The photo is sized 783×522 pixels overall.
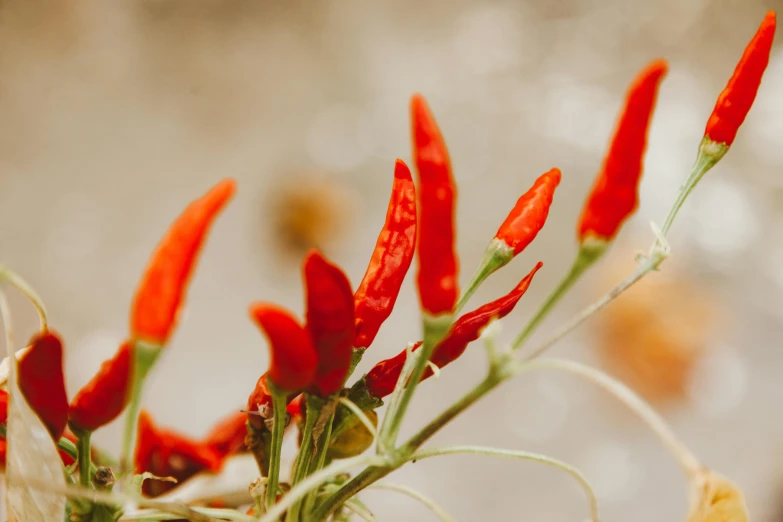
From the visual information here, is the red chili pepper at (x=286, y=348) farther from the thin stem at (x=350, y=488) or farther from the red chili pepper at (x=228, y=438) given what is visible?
the red chili pepper at (x=228, y=438)

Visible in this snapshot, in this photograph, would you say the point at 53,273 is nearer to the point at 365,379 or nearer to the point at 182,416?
the point at 182,416

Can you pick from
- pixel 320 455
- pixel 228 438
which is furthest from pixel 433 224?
pixel 228 438

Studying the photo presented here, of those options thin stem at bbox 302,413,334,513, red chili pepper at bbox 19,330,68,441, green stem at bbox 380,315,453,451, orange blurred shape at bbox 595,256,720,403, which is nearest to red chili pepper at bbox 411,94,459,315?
green stem at bbox 380,315,453,451

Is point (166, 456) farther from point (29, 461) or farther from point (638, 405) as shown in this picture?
A: point (638, 405)

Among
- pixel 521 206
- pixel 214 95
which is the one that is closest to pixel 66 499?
pixel 521 206

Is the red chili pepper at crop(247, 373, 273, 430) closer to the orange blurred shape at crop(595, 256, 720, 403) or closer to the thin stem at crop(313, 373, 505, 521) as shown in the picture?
the thin stem at crop(313, 373, 505, 521)

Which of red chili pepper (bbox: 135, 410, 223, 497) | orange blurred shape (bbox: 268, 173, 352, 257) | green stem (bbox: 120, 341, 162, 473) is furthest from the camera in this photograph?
orange blurred shape (bbox: 268, 173, 352, 257)
